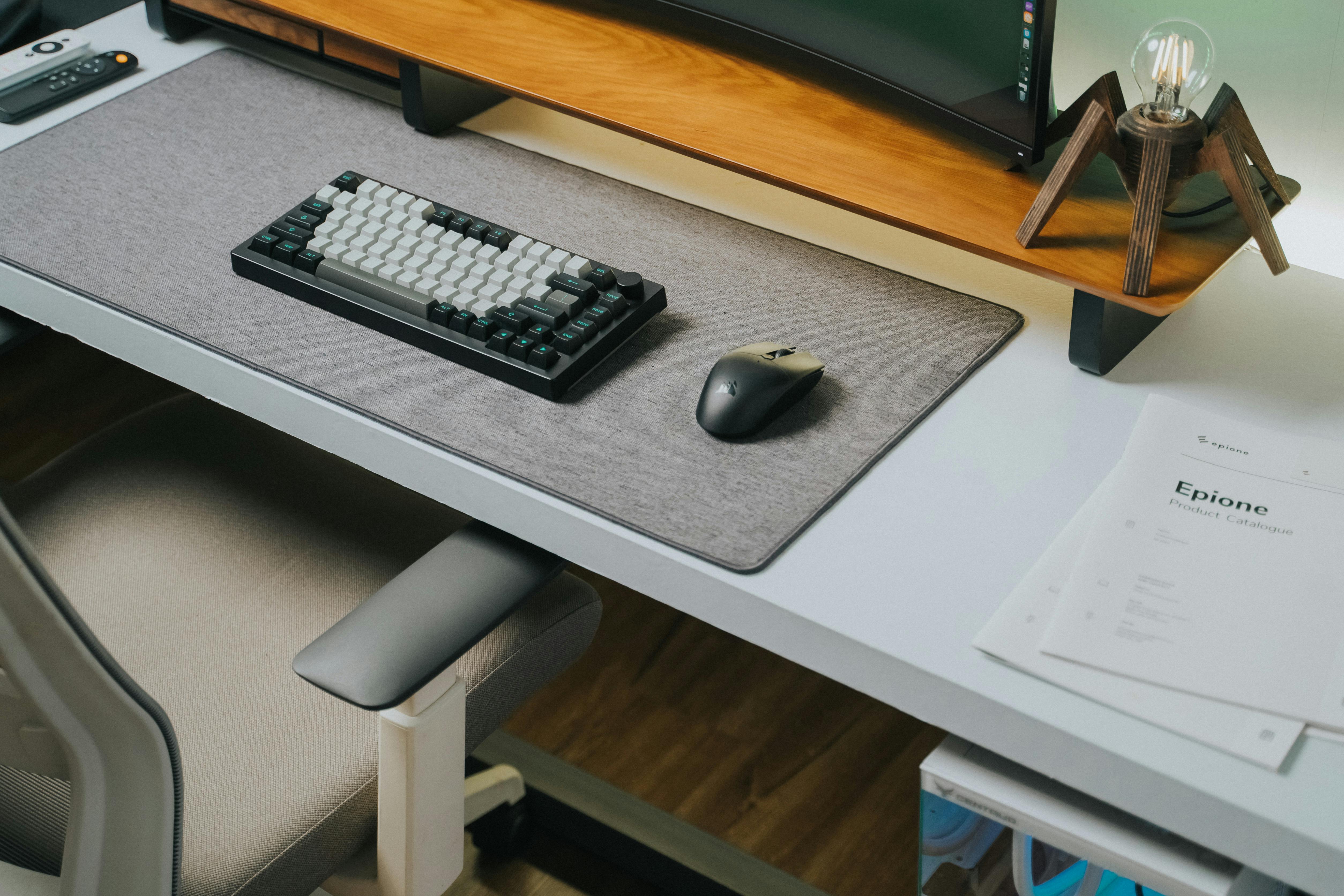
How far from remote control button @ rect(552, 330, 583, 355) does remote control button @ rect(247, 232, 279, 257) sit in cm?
27

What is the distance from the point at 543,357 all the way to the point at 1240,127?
0.53 metres

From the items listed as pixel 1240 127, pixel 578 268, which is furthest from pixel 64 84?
pixel 1240 127

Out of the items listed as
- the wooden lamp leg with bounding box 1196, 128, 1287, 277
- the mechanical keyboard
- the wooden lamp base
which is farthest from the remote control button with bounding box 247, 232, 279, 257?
the wooden lamp leg with bounding box 1196, 128, 1287, 277

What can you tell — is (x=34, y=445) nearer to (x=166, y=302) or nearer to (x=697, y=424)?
(x=166, y=302)

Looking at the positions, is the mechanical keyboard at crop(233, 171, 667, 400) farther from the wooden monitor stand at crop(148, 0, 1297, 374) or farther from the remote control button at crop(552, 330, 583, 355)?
the wooden monitor stand at crop(148, 0, 1297, 374)

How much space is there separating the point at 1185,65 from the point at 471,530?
1.92ft

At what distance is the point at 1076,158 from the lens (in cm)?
86

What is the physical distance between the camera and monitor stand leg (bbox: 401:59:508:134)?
3.85 ft

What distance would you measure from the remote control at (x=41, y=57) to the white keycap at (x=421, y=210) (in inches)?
21.1

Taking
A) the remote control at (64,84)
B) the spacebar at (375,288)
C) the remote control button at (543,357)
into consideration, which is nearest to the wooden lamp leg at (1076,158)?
the remote control button at (543,357)

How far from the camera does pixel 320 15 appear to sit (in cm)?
122

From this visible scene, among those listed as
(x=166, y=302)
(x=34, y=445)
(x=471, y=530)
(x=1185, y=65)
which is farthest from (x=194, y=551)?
(x=34, y=445)

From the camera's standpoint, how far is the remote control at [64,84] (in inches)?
48.1

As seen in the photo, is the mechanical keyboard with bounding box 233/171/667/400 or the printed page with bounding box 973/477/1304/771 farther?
the mechanical keyboard with bounding box 233/171/667/400
